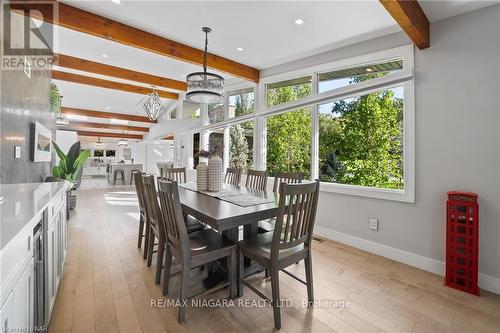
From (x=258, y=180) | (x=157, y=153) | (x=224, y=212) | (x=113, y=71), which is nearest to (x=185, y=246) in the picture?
(x=224, y=212)

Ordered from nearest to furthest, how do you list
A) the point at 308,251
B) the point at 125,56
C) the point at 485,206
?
the point at 308,251
the point at 485,206
the point at 125,56

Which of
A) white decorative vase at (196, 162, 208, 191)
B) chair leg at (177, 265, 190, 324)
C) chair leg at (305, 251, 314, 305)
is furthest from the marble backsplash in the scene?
chair leg at (305, 251, 314, 305)

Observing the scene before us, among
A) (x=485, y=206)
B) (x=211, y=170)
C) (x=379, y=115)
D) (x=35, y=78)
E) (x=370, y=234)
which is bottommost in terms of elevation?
(x=370, y=234)

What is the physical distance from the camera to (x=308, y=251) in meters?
1.99

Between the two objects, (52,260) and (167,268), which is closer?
(52,260)

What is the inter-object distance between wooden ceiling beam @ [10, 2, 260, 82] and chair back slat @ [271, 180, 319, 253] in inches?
108

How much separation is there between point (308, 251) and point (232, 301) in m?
0.79

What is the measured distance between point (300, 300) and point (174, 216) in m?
1.32

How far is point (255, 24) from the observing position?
293 cm

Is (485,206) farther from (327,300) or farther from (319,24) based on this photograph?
(319,24)

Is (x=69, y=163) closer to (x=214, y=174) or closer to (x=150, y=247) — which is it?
(x=150, y=247)

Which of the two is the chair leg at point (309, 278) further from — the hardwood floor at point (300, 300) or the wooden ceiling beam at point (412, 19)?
the wooden ceiling beam at point (412, 19)

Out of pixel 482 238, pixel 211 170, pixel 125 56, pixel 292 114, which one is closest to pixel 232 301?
pixel 211 170

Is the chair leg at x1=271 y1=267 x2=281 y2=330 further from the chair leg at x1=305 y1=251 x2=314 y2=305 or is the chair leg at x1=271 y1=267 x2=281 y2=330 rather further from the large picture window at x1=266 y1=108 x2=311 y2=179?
the large picture window at x1=266 y1=108 x2=311 y2=179
